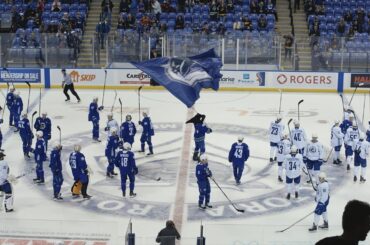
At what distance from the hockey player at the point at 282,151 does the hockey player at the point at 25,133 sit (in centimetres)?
604

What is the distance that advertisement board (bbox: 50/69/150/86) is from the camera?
83.8ft

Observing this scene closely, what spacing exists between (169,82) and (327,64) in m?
13.6

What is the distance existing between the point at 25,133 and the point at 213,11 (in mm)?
13811

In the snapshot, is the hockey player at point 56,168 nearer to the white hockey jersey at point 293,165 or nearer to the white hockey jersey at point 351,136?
the white hockey jersey at point 293,165

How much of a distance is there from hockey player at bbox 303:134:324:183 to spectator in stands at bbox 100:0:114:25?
15911 mm

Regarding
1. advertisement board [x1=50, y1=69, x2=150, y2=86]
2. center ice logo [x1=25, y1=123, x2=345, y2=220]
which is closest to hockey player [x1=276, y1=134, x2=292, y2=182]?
center ice logo [x1=25, y1=123, x2=345, y2=220]

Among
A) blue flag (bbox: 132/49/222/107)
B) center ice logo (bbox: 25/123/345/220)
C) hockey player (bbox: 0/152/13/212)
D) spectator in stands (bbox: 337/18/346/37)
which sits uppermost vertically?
spectator in stands (bbox: 337/18/346/37)

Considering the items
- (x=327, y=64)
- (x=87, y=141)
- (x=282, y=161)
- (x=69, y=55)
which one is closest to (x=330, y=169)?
(x=282, y=161)

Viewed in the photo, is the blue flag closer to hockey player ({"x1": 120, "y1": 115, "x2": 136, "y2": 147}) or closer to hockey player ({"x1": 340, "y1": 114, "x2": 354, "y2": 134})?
hockey player ({"x1": 120, "y1": 115, "x2": 136, "y2": 147})

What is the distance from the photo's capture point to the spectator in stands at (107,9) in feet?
92.3

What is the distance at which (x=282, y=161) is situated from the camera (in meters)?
14.7

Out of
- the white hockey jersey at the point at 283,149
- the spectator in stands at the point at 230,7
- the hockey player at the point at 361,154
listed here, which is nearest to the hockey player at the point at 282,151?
the white hockey jersey at the point at 283,149

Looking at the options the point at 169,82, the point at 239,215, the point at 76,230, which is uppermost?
the point at 169,82

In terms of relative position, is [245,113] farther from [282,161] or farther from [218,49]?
[282,161]
